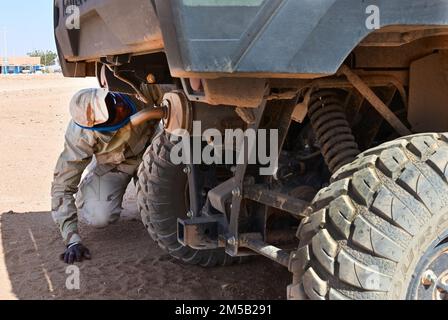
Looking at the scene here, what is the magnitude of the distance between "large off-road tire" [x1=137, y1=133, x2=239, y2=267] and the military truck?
0.52 m

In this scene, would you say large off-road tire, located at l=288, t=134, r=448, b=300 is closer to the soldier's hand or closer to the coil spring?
the coil spring

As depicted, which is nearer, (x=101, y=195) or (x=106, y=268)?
(x=106, y=268)

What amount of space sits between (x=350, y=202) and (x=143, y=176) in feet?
7.60

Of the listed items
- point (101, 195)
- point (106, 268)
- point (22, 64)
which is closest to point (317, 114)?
point (106, 268)

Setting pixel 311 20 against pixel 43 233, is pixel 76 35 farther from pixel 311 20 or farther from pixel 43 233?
pixel 43 233

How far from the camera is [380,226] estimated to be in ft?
7.45

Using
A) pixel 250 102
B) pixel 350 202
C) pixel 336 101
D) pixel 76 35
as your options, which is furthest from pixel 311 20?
pixel 76 35

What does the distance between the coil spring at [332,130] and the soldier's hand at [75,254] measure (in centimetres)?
262

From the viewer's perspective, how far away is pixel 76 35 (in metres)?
3.48

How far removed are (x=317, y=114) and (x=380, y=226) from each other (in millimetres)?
928

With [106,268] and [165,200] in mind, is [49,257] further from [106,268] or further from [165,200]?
[165,200]

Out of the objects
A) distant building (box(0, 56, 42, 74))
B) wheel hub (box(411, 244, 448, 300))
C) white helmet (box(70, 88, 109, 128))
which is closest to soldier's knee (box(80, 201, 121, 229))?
white helmet (box(70, 88, 109, 128))

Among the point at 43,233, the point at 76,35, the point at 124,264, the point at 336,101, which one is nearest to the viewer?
the point at 336,101

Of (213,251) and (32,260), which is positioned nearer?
(213,251)
